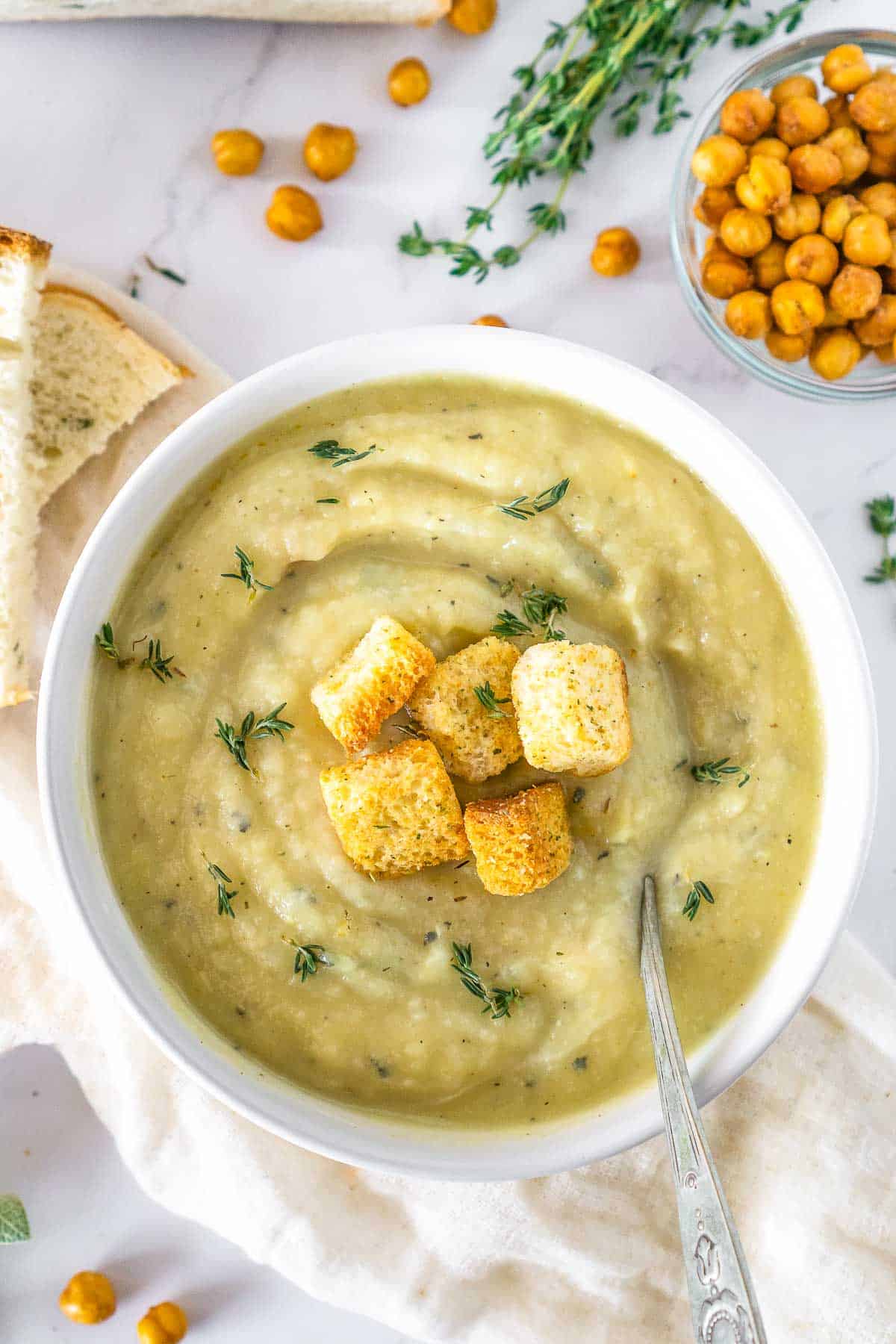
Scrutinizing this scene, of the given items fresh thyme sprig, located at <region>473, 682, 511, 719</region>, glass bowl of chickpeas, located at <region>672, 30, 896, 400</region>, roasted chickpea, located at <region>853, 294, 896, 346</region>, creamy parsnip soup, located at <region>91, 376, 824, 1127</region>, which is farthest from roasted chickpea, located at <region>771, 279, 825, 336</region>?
fresh thyme sprig, located at <region>473, 682, 511, 719</region>

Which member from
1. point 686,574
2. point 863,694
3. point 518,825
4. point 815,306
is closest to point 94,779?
point 518,825

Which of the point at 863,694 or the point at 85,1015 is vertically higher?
the point at 863,694

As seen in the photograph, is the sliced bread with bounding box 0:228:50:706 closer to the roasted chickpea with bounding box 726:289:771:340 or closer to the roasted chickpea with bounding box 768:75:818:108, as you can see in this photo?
the roasted chickpea with bounding box 726:289:771:340

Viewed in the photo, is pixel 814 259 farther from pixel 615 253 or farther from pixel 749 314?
pixel 615 253

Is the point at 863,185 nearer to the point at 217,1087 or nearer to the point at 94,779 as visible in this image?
the point at 94,779

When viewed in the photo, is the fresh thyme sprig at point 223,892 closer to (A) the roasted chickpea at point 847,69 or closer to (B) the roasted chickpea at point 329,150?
(B) the roasted chickpea at point 329,150

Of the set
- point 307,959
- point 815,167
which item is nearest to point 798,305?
point 815,167
